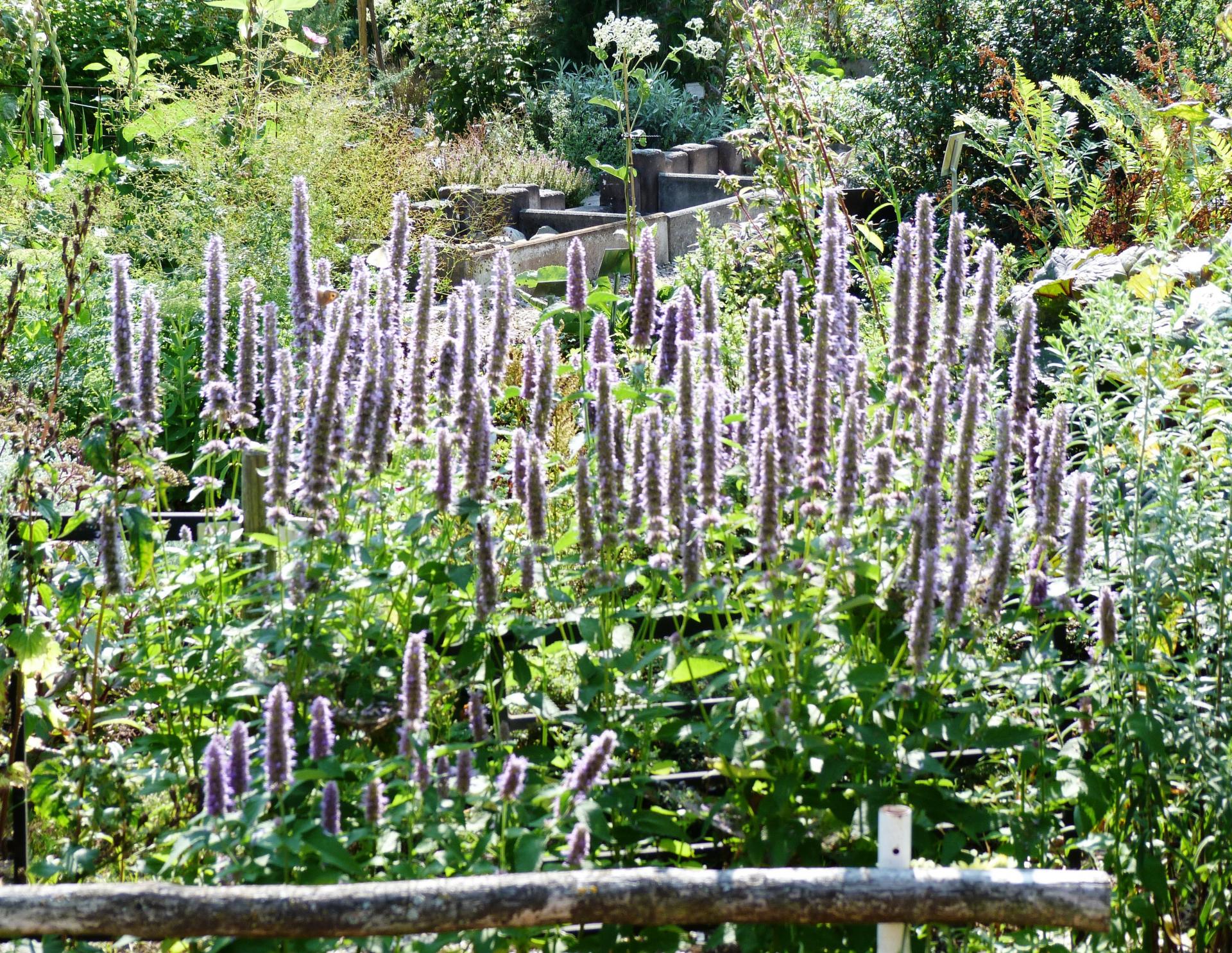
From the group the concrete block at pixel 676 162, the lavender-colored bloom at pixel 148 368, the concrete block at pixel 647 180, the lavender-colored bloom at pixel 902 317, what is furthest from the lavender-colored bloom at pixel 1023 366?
the concrete block at pixel 676 162

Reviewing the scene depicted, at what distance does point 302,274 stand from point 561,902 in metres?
1.50

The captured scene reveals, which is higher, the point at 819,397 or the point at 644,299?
the point at 644,299

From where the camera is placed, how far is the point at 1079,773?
236 centimetres

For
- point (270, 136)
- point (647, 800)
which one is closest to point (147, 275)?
point (270, 136)

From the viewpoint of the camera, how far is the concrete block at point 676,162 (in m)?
12.0

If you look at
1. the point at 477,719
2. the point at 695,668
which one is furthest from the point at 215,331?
the point at 695,668

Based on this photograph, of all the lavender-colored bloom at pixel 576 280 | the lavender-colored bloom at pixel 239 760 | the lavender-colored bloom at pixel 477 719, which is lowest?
the lavender-colored bloom at pixel 477 719

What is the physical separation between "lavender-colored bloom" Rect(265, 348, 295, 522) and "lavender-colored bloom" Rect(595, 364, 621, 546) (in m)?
0.57

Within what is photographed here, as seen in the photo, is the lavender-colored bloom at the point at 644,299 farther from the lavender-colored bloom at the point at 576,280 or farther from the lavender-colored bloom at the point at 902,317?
the lavender-colored bloom at the point at 902,317

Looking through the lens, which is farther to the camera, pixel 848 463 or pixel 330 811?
pixel 848 463

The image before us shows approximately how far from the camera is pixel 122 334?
257cm

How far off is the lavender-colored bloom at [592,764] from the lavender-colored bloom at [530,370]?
35.7 inches

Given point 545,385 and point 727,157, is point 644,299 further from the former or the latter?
point 727,157

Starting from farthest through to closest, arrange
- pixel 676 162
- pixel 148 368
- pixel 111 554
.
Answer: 1. pixel 676 162
2. pixel 148 368
3. pixel 111 554
